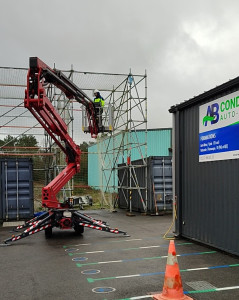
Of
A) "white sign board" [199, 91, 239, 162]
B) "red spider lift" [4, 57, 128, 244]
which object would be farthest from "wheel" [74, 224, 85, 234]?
"white sign board" [199, 91, 239, 162]

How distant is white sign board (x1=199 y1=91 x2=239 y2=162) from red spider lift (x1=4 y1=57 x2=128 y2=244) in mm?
3806

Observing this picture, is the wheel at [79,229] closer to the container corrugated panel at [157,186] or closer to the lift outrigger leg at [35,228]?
the lift outrigger leg at [35,228]

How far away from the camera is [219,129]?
8578 millimetres

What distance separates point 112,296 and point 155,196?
37.3 ft

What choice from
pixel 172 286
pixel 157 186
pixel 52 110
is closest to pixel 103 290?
pixel 172 286

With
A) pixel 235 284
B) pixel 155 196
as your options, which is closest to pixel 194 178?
pixel 235 284

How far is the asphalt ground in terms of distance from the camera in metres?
5.62

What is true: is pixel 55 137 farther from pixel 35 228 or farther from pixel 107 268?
pixel 107 268

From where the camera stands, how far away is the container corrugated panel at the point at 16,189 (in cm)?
Result: 1437

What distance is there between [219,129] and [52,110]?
16.4 feet

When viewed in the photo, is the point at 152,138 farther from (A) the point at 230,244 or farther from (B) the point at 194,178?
(A) the point at 230,244

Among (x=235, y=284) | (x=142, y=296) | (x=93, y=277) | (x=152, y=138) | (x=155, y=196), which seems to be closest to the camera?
(x=142, y=296)

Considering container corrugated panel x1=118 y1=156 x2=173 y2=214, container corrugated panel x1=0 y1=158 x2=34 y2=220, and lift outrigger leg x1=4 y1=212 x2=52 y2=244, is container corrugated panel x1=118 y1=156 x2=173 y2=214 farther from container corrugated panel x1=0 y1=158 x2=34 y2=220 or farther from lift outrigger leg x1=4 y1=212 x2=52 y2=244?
lift outrigger leg x1=4 y1=212 x2=52 y2=244

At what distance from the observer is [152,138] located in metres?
29.7
